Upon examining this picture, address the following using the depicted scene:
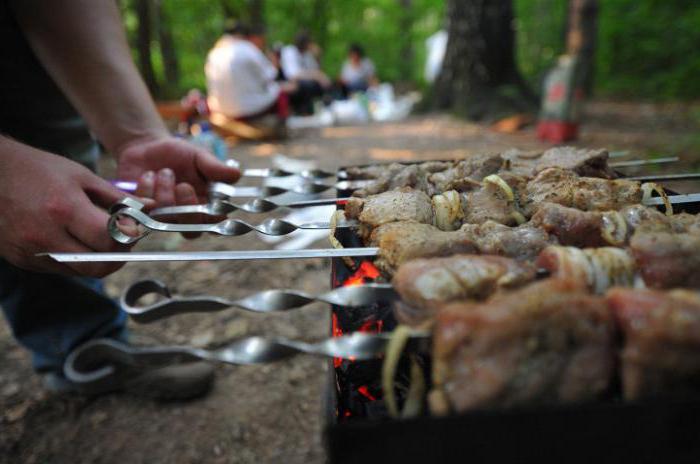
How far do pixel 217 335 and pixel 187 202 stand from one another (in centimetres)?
167

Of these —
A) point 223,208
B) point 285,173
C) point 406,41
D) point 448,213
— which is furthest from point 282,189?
point 406,41

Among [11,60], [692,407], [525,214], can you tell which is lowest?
[692,407]

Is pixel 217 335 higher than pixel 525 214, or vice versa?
pixel 525 214

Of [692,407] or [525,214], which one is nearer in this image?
[692,407]

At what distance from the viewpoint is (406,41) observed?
27234mm

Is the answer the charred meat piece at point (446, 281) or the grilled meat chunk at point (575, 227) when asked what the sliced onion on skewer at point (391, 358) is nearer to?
the charred meat piece at point (446, 281)

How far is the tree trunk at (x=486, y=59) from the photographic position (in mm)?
10109

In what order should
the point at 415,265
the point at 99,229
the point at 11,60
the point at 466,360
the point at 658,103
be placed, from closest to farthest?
the point at 466,360 < the point at 415,265 < the point at 99,229 < the point at 11,60 < the point at 658,103

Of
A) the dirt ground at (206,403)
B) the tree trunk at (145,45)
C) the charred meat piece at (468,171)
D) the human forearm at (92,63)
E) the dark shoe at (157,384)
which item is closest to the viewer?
the charred meat piece at (468,171)

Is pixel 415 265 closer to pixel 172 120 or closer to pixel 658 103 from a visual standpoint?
pixel 172 120

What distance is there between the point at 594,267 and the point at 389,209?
2.39 ft

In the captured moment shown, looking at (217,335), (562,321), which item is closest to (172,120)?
(217,335)

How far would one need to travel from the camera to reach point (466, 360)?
1016mm

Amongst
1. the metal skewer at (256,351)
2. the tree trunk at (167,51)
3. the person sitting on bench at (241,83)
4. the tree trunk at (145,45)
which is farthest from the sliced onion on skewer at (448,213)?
the tree trunk at (167,51)
